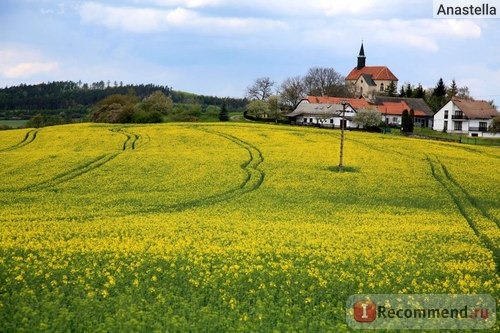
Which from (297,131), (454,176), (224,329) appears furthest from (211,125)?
(224,329)

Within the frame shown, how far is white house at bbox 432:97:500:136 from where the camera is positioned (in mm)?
107375

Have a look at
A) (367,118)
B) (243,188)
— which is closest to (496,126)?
(367,118)

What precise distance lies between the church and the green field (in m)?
115

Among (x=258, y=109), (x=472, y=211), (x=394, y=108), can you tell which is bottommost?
(x=472, y=211)

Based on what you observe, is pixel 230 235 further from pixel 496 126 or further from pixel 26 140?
pixel 496 126

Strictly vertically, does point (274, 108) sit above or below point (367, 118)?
above

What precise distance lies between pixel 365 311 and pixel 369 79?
159020 mm

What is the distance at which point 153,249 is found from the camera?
21875 millimetres

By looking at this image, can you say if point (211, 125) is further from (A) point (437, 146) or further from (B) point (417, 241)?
(B) point (417, 241)

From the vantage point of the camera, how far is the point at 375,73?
6811 inches

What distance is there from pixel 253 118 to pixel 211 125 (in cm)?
3405

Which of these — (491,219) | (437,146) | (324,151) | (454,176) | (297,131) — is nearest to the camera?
(491,219)

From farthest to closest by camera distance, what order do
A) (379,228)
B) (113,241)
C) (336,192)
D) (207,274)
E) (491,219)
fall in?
(336,192)
(491,219)
(379,228)
(113,241)
(207,274)

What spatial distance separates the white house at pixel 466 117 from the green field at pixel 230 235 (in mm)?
57955
